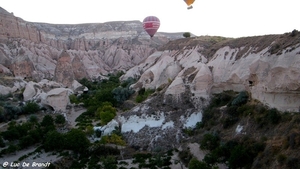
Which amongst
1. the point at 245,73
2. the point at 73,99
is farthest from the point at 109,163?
the point at 73,99

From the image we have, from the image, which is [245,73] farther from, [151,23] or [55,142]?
[151,23]

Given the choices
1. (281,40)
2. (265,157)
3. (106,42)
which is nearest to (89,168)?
(265,157)

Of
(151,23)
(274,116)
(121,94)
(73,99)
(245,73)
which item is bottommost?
(73,99)

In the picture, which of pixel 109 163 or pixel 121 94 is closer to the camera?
pixel 109 163

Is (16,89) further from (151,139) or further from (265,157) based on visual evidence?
(265,157)

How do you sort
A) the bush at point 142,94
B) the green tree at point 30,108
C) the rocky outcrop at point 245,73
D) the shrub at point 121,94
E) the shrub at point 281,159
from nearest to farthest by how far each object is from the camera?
the shrub at point 281,159
the rocky outcrop at point 245,73
the green tree at point 30,108
the bush at point 142,94
the shrub at point 121,94

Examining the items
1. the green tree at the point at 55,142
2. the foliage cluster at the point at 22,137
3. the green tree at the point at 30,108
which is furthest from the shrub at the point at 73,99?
the green tree at the point at 55,142

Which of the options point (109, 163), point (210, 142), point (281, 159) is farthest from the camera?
point (210, 142)

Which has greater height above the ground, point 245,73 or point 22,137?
point 245,73

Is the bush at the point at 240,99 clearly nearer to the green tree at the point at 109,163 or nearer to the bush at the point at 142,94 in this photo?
the green tree at the point at 109,163
